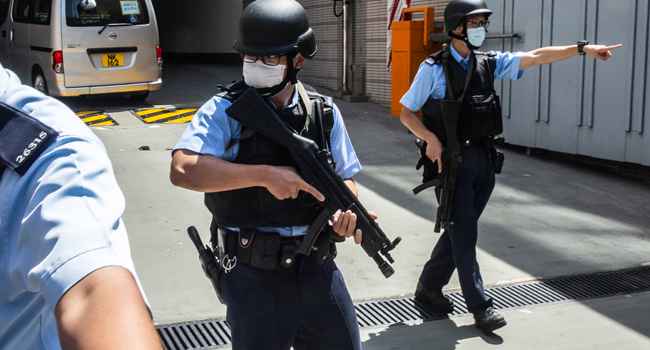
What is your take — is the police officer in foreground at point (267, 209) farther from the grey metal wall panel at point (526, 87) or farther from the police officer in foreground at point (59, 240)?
the grey metal wall panel at point (526, 87)

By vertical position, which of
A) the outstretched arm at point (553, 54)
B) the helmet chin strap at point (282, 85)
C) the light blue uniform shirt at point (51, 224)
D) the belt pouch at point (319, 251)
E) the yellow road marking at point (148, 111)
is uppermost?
the outstretched arm at point (553, 54)

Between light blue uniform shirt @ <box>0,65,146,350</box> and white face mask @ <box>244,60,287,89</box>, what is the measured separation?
1267mm

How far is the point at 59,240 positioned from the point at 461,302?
3370 mm

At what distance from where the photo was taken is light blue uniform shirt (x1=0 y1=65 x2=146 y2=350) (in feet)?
→ 2.48

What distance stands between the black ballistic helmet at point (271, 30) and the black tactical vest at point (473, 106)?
151 cm

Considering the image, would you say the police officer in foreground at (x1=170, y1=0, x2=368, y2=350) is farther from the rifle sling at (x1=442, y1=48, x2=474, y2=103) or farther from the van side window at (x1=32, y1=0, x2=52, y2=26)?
the van side window at (x1=32, y1=0, x2=52, y2=26)

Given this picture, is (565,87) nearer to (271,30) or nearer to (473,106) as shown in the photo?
(473,106)

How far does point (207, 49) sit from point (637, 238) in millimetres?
13490

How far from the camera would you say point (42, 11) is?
9.38 metres

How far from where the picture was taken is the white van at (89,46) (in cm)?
909

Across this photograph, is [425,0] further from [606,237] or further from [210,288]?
[210,288]

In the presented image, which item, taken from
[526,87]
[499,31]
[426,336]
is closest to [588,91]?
[526,87]

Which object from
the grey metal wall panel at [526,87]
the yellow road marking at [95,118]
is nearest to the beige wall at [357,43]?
the grey metal wall panel at [526,87]

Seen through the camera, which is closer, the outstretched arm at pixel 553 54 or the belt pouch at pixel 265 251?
the belt pouch at pixel 265 251
